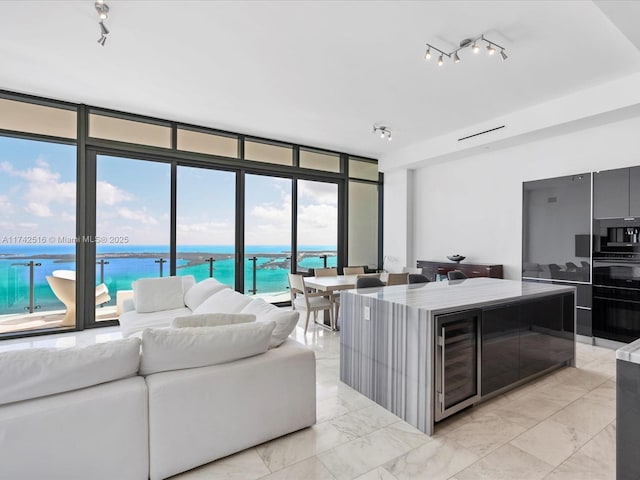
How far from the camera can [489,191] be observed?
5.66 meters

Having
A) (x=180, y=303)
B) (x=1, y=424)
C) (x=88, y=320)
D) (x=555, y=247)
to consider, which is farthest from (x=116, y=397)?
(x=555, y=247)

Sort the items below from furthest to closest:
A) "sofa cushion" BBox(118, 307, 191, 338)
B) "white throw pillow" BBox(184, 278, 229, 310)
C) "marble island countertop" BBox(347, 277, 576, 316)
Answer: "white throw pillow" BBox(184, 278, 229, 310)
"sofa cushion" BBox(118, 307, 191, 338)
"marble island countertop" BBox(347, 277, 576, 316)

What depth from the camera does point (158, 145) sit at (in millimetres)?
5211

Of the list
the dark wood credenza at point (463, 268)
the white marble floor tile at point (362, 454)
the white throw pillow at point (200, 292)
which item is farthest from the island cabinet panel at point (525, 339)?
the white throw pillow at point (200, 292)

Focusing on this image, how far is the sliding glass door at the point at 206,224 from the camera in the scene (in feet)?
18.1

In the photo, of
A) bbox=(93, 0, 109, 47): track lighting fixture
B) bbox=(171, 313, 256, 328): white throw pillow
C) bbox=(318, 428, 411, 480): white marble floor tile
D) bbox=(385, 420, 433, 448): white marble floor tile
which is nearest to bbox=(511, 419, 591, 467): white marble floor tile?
bbox=(385, 420, 433, 448): white marble floor tile

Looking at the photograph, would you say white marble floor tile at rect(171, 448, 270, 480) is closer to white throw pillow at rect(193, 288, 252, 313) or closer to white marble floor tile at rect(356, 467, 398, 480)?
white marble floor tile at rect(356, 467, 398, 480)

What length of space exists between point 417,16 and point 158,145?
13.4 feet

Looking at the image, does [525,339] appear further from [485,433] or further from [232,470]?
[232,470]

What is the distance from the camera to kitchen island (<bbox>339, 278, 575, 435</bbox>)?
2.24 m

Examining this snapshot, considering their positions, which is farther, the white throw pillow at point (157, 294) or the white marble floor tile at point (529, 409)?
the white throw pillow at point (157, 294)

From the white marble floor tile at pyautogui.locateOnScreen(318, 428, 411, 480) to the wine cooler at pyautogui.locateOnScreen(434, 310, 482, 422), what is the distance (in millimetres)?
363

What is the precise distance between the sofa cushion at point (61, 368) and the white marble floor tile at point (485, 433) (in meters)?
2.01

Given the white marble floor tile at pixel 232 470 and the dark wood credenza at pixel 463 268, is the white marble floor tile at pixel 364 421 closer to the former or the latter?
the white marble floor tile at pixel 232 470
